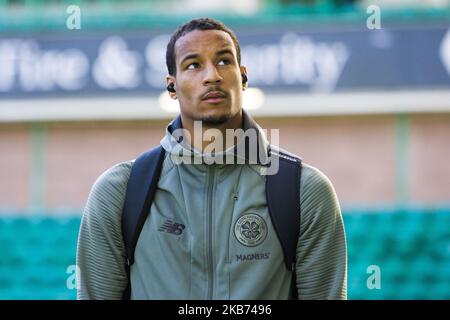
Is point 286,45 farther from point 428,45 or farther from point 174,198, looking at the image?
point 174,198

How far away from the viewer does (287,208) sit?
6.38ft

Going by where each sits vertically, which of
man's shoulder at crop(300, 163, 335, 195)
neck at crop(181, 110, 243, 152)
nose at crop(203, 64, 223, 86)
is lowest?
man's shoulder at crop(300, 163, 335, 195)

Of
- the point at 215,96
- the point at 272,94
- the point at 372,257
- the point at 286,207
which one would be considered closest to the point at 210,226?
the point at 286,207

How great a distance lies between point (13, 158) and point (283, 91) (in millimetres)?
3378

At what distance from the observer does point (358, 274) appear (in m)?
6.86

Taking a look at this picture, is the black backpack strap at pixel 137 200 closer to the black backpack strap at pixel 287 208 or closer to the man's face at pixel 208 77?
the man's face at pixel 208 77

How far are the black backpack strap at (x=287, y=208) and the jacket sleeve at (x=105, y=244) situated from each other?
39 cm

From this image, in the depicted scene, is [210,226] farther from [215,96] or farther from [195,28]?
[195,28]

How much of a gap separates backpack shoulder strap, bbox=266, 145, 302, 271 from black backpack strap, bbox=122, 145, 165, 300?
0.30m

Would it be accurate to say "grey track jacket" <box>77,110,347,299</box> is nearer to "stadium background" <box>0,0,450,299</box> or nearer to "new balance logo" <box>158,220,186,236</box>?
"new balance logo" <box>158,220,186,236</box>

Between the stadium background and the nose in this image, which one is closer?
the nose

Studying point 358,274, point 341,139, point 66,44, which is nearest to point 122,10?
point 66,44

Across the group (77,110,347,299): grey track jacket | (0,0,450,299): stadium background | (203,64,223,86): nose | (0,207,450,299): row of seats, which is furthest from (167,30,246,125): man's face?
(0,0,450,299): stadium background

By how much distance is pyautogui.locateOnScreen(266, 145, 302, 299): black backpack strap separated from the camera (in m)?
1.94
